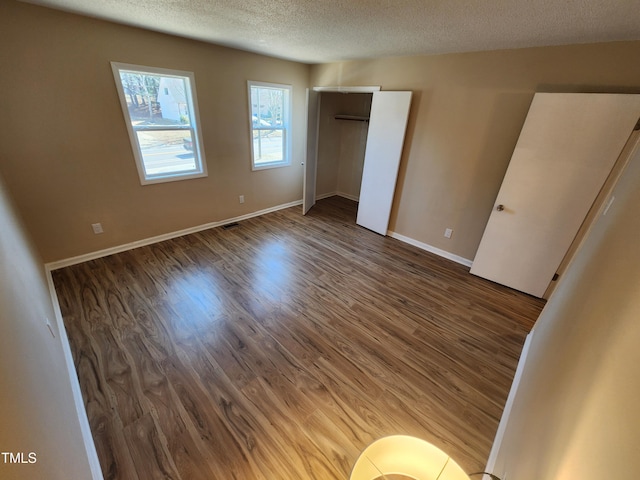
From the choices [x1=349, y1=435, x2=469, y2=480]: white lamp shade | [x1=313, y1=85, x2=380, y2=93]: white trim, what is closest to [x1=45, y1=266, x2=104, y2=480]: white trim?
[x1=349, y1=435, x2=469, y2=480]: white lamp shade

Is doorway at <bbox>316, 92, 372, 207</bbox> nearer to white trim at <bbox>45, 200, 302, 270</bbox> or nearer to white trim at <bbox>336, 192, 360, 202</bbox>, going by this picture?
white trim at <bbox>336, 192, 360, 202</bbox>

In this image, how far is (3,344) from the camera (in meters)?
0.78

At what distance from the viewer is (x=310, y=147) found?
4.30 m

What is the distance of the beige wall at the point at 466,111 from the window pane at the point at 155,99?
7.44 ft

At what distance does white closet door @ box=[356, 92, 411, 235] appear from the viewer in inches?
132

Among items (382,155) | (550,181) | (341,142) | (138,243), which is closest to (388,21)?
(382,155)

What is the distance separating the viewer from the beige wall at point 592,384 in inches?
22.6

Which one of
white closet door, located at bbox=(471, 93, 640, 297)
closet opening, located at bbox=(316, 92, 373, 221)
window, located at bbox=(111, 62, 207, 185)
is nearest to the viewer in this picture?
white closet door, located at bbox=(471, 93, 640, 297)

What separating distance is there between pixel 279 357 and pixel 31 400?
4.53 feet

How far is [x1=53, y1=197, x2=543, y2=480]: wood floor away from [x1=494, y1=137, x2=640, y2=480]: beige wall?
1.89 ft

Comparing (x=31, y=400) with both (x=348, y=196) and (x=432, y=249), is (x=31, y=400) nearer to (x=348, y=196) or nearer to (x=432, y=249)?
(x=432, y=249)

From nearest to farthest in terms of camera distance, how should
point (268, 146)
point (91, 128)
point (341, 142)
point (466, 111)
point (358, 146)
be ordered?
point (91, 128) < point (466, 111) < point (268, 146) < point (358, 146) < point (341, 142)

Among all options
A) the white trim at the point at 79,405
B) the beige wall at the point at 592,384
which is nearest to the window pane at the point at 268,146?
the white trim at the point at 79,405

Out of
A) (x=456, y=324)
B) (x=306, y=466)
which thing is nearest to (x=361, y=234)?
(x=456, y=324)
